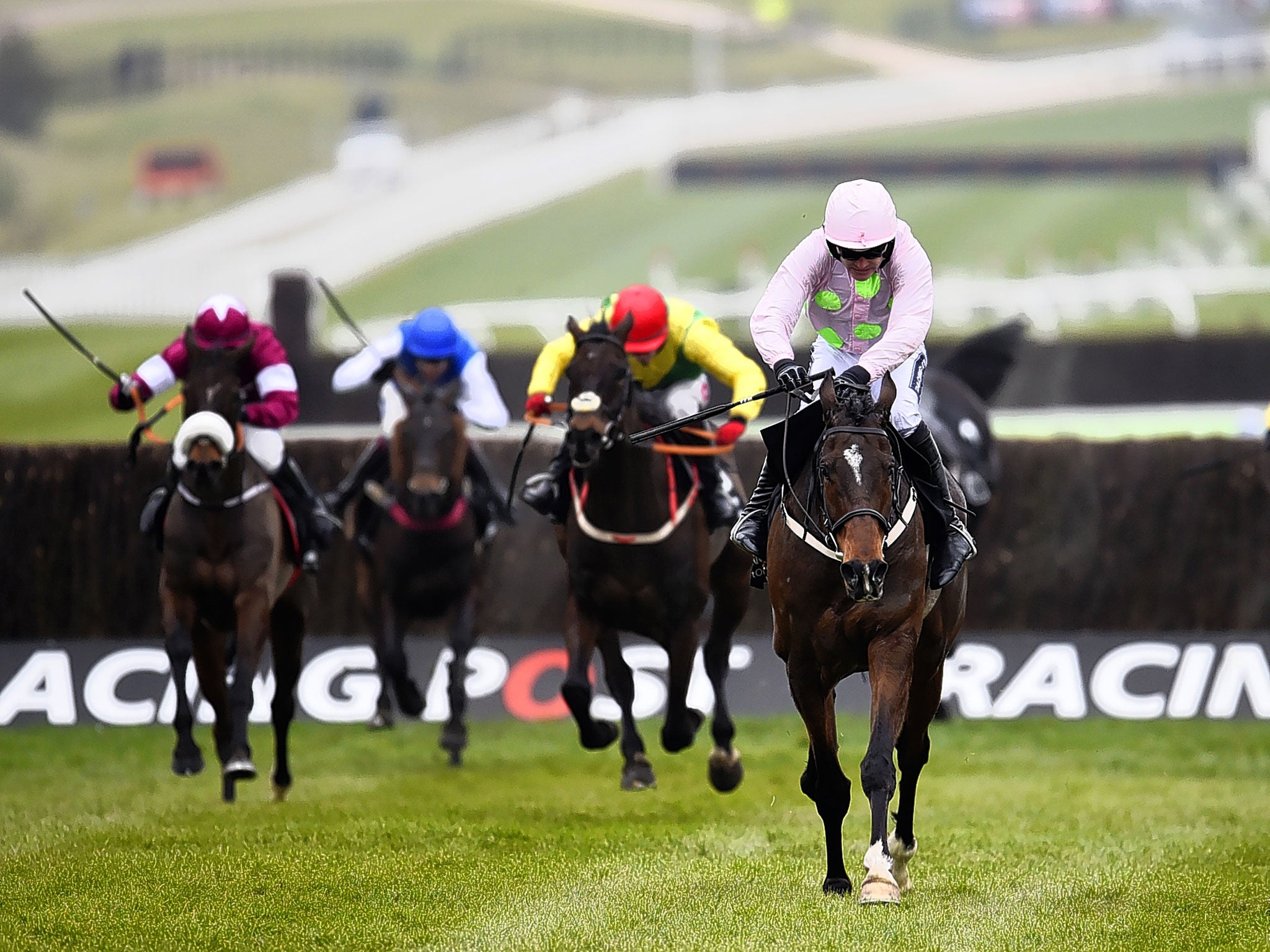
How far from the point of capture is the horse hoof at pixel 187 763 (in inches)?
358

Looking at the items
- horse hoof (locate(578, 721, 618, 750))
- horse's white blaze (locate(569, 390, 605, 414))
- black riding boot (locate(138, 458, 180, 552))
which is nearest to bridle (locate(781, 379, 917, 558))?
horse's white blaze (locate(569, 390, 605, 414))

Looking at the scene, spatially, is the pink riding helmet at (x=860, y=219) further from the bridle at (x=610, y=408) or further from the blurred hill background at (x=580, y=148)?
the blurred hill background at (x=580, y=148)

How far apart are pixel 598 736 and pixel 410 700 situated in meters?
2.18

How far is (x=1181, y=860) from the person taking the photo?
7414 mm

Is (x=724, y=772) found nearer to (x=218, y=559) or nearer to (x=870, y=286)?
(x=218, y=559)

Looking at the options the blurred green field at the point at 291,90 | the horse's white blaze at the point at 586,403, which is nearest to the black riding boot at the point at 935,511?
the horse's white blaze at the point at 586,403

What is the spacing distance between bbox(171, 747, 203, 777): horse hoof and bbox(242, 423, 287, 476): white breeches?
1.31 metres

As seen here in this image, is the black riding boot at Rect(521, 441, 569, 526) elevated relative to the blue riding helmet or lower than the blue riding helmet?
lower

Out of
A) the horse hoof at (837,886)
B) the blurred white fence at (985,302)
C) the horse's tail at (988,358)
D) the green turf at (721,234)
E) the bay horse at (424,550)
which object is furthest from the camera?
the green turf at (721,234)

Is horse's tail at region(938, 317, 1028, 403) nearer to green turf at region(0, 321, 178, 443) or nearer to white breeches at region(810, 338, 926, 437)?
white breeches at region(810, 338, 926, 437)

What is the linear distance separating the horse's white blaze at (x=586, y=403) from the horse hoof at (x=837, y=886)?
2.32 m

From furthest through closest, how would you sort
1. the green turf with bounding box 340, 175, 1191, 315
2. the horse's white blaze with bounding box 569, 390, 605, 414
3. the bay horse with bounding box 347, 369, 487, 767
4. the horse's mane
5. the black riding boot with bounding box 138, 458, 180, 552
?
the green turf with bounding box 340, 175, 1191, 315 < the bay horse with bounding box 347, 369, 487, 767 < the black riding boot with bounding box 138, 458, 180, 552 < the horse's white blaze with bounding box 569, 390, 605, 414 < the horse's mane

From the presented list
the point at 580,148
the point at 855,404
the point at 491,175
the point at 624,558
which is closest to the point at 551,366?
the point at 624,558

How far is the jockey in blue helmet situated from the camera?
10555 mm
